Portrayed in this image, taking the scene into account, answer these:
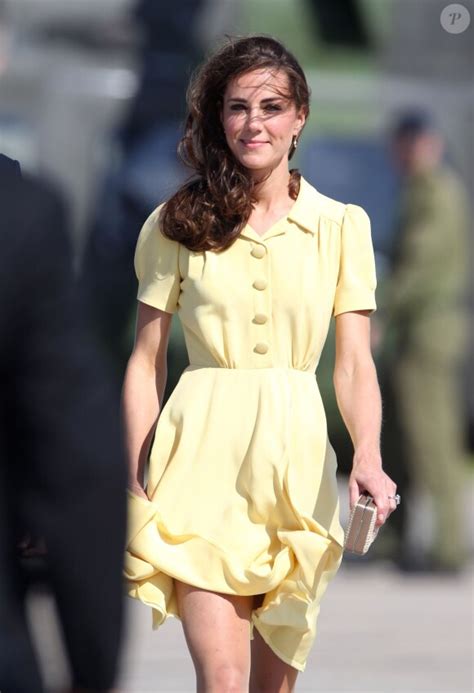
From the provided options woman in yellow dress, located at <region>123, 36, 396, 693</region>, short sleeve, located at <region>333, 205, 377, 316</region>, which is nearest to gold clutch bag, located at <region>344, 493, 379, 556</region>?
woman in yellow dress, located at <region>123, 36, 396, 693</region>

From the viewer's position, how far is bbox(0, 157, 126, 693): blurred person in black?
2018mm

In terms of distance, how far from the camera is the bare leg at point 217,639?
10.7 feet

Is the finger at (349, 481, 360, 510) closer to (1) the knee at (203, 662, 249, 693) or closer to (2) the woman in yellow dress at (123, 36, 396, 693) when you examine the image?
(2) the woman in yellow dress at (123, 36, 396, 693)

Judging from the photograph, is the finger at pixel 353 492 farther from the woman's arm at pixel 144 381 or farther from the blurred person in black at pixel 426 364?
the blurred person in black at pixel 426 364

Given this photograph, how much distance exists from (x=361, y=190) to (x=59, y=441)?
8150 millimetres

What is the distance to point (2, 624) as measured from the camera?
2.08 m

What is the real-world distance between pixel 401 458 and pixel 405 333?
74 centimetres

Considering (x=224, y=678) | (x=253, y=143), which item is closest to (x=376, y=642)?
(x=224, y=678)

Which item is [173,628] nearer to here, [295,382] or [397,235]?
[397,235]

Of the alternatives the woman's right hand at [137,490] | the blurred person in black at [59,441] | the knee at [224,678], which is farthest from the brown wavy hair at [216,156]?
the blurred person in black at [59,441]

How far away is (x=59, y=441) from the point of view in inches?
79.8

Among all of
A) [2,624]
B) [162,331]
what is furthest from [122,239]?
[2,624]

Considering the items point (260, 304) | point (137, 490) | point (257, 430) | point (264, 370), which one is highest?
point (260, 304)

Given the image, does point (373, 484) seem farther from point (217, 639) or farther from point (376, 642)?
point (376, 642)
